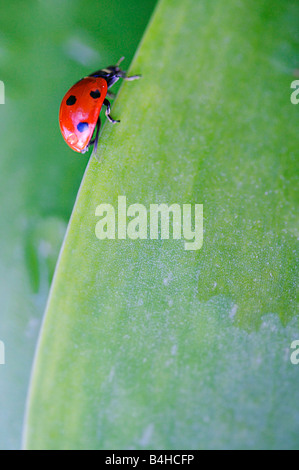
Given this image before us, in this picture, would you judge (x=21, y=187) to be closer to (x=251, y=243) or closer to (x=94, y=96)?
(x=94, y=96)

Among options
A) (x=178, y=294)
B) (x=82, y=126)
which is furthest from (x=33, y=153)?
(x=178, y=294)

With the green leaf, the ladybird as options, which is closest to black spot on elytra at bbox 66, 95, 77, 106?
the ladybird

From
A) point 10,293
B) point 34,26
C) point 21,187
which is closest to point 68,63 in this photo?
point 34,26

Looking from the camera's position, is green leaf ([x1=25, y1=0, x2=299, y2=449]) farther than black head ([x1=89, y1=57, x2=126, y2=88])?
No

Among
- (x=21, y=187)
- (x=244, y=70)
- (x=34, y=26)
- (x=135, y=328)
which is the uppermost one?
(x=34, y=26)

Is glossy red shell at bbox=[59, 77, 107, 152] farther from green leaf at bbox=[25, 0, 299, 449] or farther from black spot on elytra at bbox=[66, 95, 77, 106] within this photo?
green leaf at bbox=[25, 0, 299, 449]
